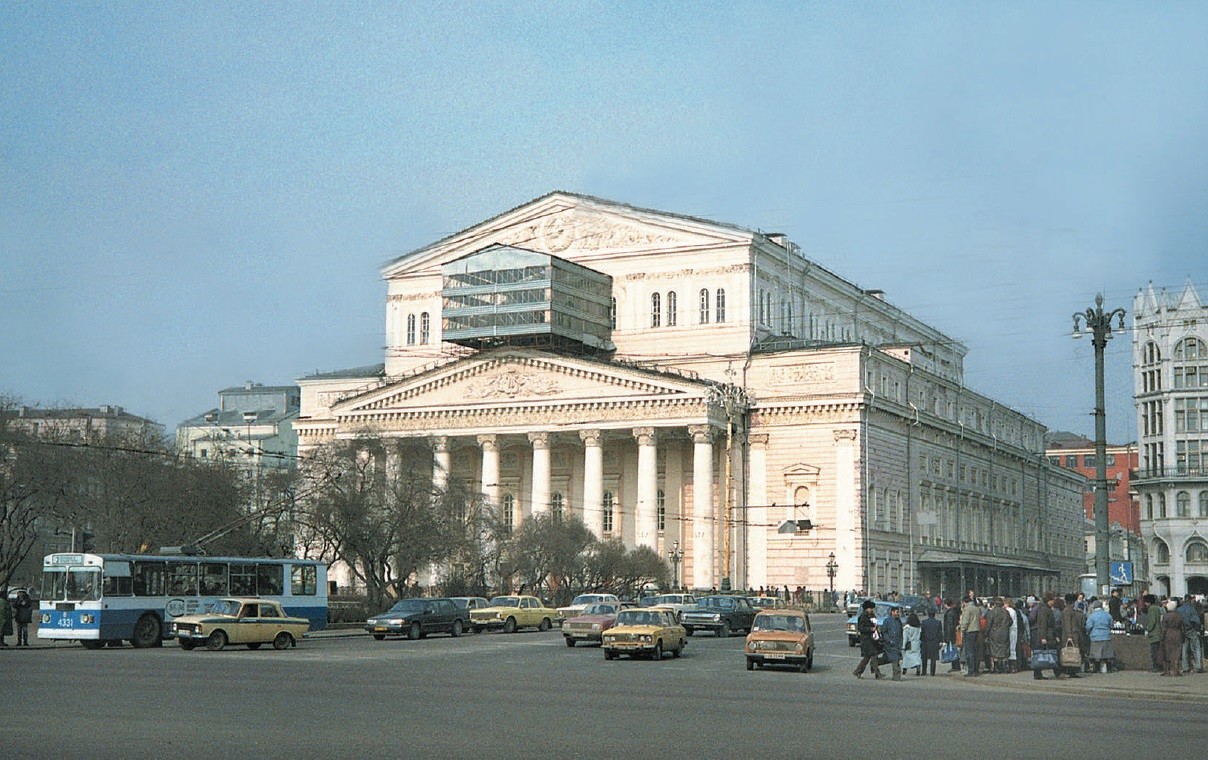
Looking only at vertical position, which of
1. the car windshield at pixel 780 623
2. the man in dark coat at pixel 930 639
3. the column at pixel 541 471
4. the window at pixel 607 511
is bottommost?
the man in dark coat at pixel 930 639

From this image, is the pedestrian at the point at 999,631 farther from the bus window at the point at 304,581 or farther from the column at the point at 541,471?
the column at the point at 541,471

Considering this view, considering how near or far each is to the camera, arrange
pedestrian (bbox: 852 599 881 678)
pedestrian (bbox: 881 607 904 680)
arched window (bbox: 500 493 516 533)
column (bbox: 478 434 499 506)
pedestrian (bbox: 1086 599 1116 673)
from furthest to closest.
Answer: arched window (bbox: 500 493 516 533) → column (bbox: 478 434 499 506) → pedestrian (bbox: 1086 599 1116 673) → pedestrian (bbox: 852 599 881 678) → pedestrian (bbox: 881 607 904 680)

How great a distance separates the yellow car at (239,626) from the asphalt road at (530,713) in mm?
5433

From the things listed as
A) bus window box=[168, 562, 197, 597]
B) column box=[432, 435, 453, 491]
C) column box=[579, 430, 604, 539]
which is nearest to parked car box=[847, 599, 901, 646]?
bus window box=[168, 562, 197, 597]

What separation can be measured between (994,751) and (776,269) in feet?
253

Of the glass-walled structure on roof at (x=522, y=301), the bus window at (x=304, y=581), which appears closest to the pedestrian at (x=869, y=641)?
the bus window at (x=304, y=581)

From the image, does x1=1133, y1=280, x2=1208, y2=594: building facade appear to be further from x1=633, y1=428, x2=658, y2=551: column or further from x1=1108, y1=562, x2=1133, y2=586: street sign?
x1=1108, y1=562, x2=1133, y2=586: street sign

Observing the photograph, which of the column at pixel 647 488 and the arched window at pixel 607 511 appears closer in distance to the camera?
the column at pixel 647 488

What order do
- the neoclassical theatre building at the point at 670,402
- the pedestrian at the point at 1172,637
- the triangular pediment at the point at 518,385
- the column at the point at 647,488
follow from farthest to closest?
the column at the point at 647,488 → the triangular pediment at the point at 518,385 → the neoclassical theatre building at the point at 670,402 → the pedestrian at the point at 1172,637

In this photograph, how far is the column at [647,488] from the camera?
86625 millimetres

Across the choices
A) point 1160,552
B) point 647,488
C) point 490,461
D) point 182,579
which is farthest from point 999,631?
point 1160,552

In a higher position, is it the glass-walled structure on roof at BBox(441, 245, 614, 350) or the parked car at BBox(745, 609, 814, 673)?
the glass-walled structure on roof at BBox(441, 245, 614, 350)

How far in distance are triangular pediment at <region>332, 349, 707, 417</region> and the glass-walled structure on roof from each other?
1.77 metres

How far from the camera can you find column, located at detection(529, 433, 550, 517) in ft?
295
